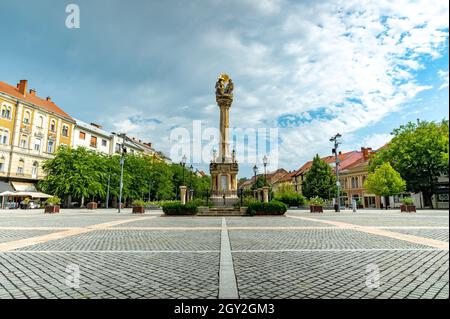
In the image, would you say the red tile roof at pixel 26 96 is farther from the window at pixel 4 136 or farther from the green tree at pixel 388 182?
the green tree at pixel 388 182

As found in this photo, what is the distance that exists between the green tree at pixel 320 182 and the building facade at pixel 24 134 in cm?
4526

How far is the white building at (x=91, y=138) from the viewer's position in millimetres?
52697

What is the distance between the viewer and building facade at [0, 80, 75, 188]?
124 ft

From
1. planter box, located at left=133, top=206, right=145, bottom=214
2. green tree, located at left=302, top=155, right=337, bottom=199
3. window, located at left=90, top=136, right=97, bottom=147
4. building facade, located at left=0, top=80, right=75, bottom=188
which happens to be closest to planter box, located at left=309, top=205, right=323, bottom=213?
planter box, located at left=133, top=206, right=145, bottom=214

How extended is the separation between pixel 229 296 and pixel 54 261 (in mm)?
4101

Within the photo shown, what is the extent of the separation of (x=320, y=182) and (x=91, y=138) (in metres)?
46.1

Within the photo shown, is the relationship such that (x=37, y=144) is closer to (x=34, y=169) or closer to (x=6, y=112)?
(x=34, y=169)

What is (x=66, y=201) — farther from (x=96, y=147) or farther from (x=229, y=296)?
(x=229, y=296)

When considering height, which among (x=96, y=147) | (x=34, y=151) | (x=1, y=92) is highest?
(x=1, y=92)

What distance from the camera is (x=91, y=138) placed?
5662 cm

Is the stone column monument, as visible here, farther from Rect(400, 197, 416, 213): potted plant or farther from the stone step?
Rect(400, 197, 416, 213): potted plant
